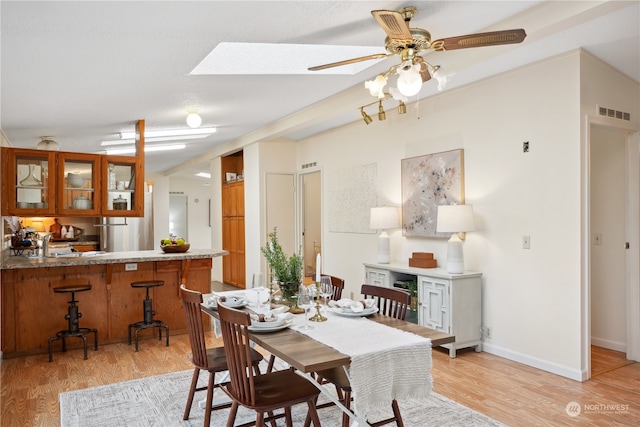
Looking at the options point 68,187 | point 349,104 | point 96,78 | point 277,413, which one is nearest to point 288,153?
point 349,104

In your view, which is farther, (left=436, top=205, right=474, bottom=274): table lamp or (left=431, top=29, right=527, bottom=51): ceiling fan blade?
(left=436, top=205, right=474, bottom=274): table lamp

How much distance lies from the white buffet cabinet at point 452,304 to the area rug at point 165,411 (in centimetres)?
99

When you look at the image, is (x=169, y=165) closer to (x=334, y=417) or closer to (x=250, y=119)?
(x=250, y=119)

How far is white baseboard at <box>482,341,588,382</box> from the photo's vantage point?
3496 millimetres

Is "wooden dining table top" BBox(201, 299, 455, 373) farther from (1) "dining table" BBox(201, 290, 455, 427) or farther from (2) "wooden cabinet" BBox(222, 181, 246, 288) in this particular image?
(2) "wooden cabinet" BBox(222, 181, 246, 288)

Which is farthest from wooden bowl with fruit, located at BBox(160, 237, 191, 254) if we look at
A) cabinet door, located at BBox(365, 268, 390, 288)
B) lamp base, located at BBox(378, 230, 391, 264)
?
lamp base, located at BBox(378, 230, 391, 264)

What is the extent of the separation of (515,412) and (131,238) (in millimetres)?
9545

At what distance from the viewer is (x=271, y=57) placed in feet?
11.7

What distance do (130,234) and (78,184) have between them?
19.7 feet

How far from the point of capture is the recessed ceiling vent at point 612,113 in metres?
3.68

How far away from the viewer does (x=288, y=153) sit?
736cm

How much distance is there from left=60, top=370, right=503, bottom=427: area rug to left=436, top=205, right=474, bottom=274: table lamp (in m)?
1.30

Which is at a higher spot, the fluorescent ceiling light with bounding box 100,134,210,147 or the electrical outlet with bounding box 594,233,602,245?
the fluorescent ceiling light with bounding box 100,134,210,147

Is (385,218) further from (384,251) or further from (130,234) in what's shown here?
(130,234)
